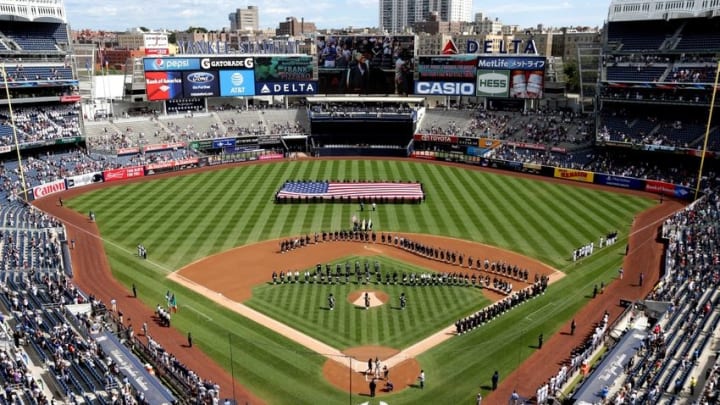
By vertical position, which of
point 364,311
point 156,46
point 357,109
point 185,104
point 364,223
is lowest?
point 364,311

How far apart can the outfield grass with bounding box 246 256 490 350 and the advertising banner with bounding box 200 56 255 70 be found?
161ft

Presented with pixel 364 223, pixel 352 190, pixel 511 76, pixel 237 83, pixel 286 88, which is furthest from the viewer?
pixel 286 88

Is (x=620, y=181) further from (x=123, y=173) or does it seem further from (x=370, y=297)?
(x=123, y=173)

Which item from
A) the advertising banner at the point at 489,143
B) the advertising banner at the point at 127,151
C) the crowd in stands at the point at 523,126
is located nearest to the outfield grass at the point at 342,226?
the advertising banner at the point at 489,143

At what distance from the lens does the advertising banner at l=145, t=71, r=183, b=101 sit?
7100 centimetres

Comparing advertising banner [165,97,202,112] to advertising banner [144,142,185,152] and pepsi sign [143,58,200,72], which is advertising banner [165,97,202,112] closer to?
pepsi sign [143,58,200,72]

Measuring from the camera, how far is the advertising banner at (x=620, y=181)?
55.0 m

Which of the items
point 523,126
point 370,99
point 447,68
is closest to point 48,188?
point 370,99

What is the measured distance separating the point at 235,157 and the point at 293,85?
1458 cm

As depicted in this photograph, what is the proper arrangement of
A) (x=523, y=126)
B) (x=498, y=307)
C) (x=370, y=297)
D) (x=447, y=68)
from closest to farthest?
(x=498, y=307) → (x=370, y=297) → (x=523, y=126) → (x=447, y=68)

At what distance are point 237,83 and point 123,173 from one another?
21774mm

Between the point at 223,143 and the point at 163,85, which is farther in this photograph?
the point at 163,85

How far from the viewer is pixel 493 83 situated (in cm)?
7269

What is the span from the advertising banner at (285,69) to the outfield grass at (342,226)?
1559 cm
